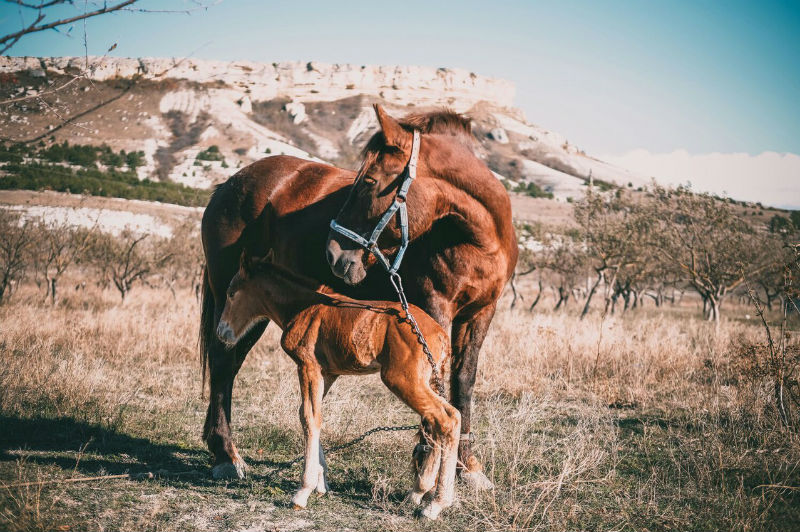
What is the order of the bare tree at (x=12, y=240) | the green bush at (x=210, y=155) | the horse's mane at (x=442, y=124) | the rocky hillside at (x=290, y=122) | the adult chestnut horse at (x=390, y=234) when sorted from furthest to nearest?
the rocky hillside at (x=290, y=122) → the green bush at (x=210, y=155) → the bare tree at (x=12, y=240) → the horse's mane at (x=442, y=124) → the adult chestnut horse at (x=390, y=234)

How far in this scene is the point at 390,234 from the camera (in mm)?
3840

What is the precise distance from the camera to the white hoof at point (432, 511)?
3504 millimetres

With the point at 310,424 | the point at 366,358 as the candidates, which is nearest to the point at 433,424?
the point at 366,358

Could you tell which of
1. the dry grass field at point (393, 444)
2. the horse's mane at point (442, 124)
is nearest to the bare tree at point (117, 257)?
the dry grass field at point (393, 444)

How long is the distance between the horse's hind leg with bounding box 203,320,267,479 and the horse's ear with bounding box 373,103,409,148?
2253 mm

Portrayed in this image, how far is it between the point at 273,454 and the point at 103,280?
2008 cm

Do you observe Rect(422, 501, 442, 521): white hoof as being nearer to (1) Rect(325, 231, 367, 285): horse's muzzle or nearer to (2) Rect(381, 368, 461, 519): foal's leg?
(2) Rect(381, 368, 461, 519): foal's leg

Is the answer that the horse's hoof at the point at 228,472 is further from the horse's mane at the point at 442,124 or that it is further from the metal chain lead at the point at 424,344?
the horse's mane at the point at 442,124

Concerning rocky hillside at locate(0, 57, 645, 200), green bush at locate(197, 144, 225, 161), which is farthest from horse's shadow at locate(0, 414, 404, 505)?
green bush at locate(197, 144, 225, 161)

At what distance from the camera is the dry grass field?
358 centimetres

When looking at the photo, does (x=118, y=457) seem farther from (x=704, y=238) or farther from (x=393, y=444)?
(x=704, y=238)

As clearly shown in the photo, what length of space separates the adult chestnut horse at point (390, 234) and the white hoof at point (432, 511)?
1.96ft

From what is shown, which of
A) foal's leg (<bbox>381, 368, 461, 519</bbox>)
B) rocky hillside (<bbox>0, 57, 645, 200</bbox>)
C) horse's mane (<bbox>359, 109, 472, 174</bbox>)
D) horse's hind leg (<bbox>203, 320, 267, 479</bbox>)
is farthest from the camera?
rocky hillside (<bbox>0, 57, 645, 200</bbox>)

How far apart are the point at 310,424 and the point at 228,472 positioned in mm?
1330
